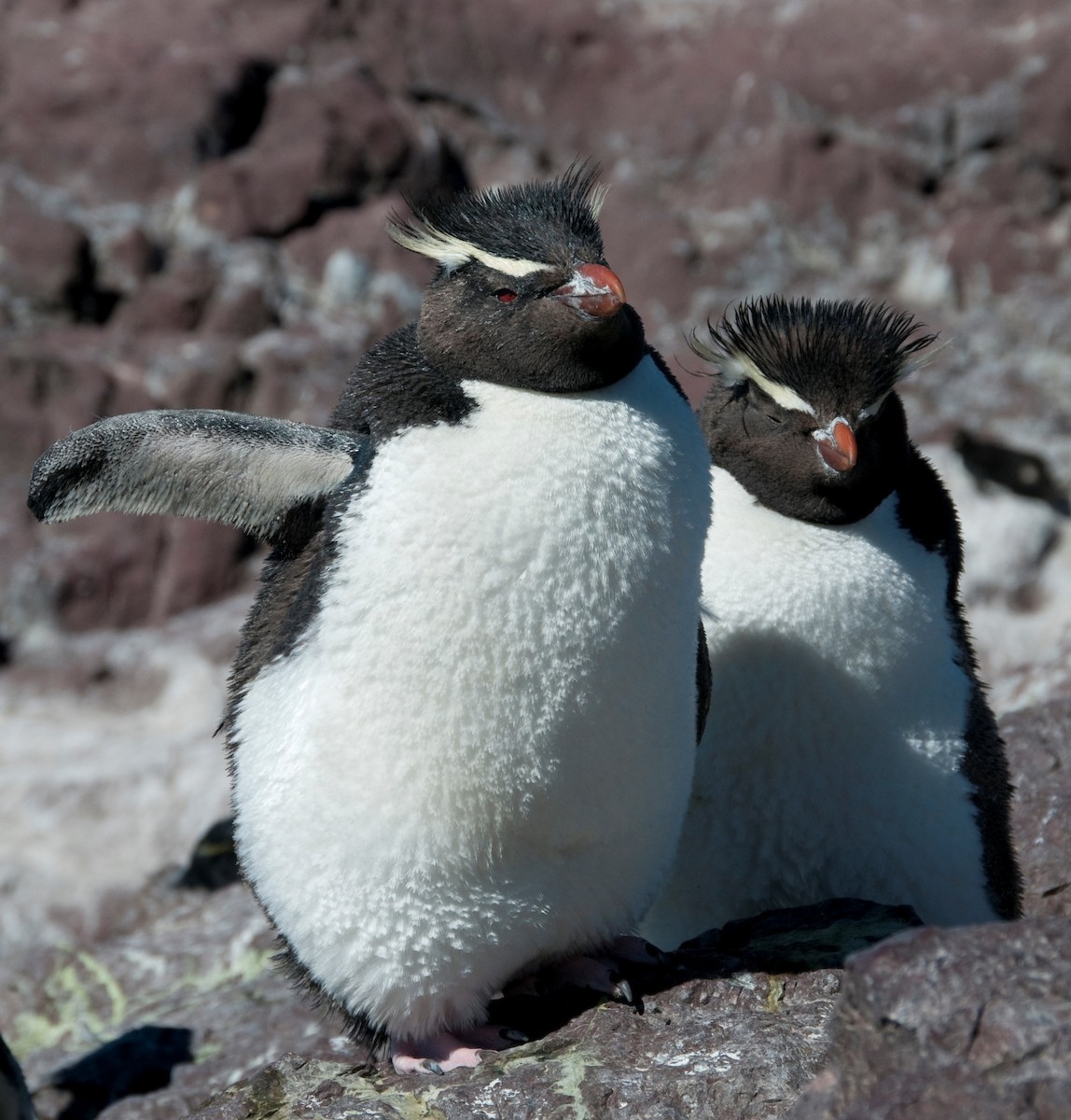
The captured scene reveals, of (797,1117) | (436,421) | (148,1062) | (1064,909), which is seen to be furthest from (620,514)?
(148,1062)

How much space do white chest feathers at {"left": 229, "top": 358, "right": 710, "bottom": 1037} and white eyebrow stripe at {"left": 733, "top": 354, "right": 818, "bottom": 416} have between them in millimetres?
497

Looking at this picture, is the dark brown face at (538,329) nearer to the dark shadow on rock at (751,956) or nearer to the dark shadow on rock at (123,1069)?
the dark shadow on rock at (751,956)

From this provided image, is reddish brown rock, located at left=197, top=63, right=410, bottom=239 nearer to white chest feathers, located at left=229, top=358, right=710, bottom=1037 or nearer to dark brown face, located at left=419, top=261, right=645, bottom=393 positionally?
dark brown face, located at left=419, top=261, right=645, bottom=393

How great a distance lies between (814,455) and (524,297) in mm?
805

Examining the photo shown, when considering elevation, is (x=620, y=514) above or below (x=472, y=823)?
above

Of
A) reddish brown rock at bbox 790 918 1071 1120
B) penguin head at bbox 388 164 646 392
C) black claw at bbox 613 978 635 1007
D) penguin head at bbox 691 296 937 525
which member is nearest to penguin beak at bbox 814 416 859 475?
penguin head at bbox 691 296 937 525

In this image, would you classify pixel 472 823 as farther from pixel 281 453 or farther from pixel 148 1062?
pixel 148 1062

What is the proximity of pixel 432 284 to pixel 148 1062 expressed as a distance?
2.28 metres

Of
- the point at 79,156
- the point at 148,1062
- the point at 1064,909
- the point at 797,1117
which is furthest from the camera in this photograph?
the point at 79,156

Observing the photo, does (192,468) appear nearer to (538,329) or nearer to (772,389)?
(538,329)

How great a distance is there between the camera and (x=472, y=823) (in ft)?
6.78

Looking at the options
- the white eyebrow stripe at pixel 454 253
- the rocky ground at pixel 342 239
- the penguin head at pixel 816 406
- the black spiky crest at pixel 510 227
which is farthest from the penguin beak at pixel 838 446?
the rocky ground at pixel 342 239

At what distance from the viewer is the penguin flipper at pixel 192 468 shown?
2137 millimetres

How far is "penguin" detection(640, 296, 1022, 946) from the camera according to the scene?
8.80 feet
